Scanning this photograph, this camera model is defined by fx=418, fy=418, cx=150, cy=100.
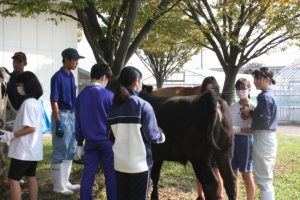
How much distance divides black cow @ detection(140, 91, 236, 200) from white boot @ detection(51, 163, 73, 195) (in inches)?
67.6

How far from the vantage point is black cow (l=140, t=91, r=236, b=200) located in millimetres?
5039

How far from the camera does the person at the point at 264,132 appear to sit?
5.09m

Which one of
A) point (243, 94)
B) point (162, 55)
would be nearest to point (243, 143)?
point (243, 94)

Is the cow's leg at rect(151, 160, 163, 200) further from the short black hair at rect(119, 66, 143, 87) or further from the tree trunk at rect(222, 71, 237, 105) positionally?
the tree trunk at rect(222, 71, 237, 105)

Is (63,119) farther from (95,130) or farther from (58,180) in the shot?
(95,130)

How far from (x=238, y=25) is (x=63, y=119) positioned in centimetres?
731

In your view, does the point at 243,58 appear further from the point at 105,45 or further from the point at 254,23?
the point at 105,45

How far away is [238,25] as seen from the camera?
1178 centimetres

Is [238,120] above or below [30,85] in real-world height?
below

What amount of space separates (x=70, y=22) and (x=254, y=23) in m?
9.23

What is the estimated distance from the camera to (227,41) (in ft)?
39.4

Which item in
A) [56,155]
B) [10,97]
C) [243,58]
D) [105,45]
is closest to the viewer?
[56,155]

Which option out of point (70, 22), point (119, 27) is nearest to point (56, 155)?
point (119, 27)

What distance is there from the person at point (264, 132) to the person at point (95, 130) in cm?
180
